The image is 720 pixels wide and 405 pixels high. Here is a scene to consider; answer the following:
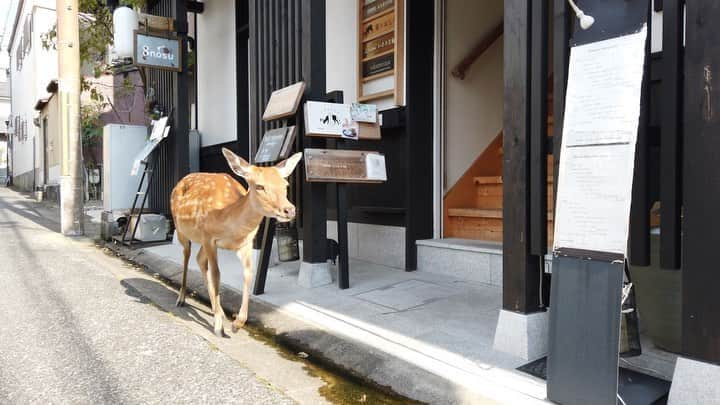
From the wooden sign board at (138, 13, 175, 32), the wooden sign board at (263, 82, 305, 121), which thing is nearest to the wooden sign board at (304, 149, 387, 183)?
the wooden sign board at (263, 82, 305, 121)

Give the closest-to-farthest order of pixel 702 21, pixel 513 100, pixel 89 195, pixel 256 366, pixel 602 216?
pixel 702 21 → pixel 602 216 → pixel 513 100 → pixel 256 366 → pixel 89 195

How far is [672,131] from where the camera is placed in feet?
8.05

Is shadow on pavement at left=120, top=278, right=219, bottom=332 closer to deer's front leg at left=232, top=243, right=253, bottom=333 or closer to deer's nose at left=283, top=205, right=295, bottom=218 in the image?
deer's front leg at left=232, top=243, right=253, bottom=333

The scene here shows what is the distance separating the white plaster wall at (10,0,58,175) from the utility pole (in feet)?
49.8

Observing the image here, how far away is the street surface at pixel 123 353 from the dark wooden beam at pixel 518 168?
4.45ft

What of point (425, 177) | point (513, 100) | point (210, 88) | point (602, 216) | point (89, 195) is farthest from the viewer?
point (89, 195)

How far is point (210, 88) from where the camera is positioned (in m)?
10.6

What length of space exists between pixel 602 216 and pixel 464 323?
1.64m

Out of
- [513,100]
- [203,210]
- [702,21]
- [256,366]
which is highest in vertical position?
[702,21]

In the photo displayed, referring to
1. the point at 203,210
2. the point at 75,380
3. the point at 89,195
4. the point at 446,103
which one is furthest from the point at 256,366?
the point at 89,195

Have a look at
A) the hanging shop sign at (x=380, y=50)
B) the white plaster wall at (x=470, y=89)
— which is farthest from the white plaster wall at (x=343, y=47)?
the white plaster wall at (x=470, y=89)

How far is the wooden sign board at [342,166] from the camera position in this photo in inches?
186

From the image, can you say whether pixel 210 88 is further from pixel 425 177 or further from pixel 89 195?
pixel 89 195

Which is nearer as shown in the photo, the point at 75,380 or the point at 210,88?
the point at 75,380
